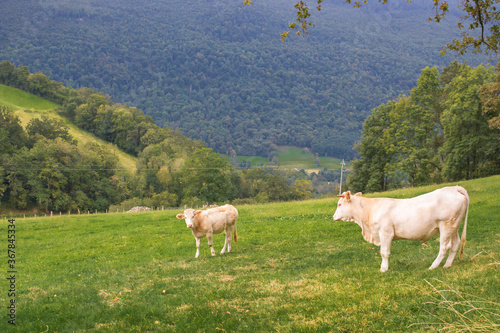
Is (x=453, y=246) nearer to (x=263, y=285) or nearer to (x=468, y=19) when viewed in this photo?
(x=263, y=285)

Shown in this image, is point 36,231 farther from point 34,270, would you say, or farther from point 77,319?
point 77,319

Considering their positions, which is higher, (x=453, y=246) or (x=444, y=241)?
(x=444, y=241)

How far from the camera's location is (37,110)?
415 feet

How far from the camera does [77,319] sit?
8641 mm

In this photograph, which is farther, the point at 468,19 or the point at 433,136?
the point at 433,136

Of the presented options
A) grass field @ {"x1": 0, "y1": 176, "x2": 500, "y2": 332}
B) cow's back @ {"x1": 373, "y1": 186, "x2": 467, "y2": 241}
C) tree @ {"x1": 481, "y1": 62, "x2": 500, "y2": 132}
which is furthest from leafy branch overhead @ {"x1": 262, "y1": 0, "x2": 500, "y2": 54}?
tree @ {"x1": 481, "y1": 62, "x2": 500, "y2": 132}

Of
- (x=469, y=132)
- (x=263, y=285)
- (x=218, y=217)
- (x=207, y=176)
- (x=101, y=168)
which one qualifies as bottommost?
(x=207, y=176)

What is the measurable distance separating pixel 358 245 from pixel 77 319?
1087cm

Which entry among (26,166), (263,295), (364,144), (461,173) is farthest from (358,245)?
(26,166)

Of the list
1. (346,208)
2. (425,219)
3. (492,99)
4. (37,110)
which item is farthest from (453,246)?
(37,110)

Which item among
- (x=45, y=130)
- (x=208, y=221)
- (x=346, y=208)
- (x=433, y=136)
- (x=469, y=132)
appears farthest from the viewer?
(x=45, y=130)

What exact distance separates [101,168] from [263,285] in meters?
91.4

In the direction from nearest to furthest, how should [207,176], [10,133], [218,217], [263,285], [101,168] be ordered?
[263,285], [218,217], [207,176], [10,133], [101,168]

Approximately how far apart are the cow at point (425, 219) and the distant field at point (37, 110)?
4209 inches
